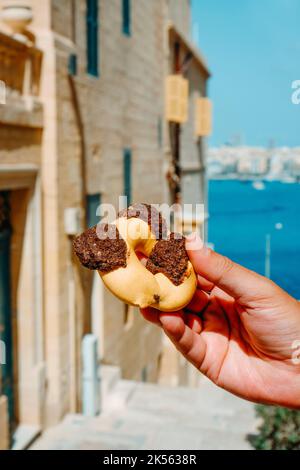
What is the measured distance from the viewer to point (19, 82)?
778 cm

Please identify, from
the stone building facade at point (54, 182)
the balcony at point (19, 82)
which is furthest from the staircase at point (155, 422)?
the balcony at point (19, 82)

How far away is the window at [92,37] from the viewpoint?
33.9 ft

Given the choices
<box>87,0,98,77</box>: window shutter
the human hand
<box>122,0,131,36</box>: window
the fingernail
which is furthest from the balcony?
<box>122,0,131,36</box>: window

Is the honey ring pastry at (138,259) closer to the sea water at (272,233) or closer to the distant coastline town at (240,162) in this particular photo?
the sea water at (272,233)

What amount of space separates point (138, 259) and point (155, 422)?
294 inches

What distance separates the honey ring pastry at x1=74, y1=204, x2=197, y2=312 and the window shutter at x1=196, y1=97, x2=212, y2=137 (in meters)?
19.6

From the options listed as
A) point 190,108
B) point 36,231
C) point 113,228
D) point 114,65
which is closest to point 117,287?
point 113,228

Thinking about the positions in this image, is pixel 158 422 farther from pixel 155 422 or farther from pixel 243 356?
pixel 243 356

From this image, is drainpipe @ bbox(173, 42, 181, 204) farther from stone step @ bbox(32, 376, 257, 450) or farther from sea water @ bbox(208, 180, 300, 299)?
stone step @ bbox(32, 376, 257, 450)

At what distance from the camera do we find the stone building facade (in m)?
7.80

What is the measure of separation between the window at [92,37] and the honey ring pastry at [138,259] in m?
8.19

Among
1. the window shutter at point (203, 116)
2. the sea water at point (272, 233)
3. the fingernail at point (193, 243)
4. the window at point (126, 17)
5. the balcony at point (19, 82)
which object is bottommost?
the sea water at point (272, 233)

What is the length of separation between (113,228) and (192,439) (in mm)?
7132

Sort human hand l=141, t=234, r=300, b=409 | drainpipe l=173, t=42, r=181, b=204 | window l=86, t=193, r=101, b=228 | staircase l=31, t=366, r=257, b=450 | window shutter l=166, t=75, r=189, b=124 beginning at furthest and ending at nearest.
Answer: drainpipe l=173, t=42, r=181, b=204, window shutter l=166, t=75, r=189, b=124, window l=86, t=193, r=101, b=228, staircase l=31, t=366, r=257, b=450, human hand l=141, t=234, r=300, b=409
